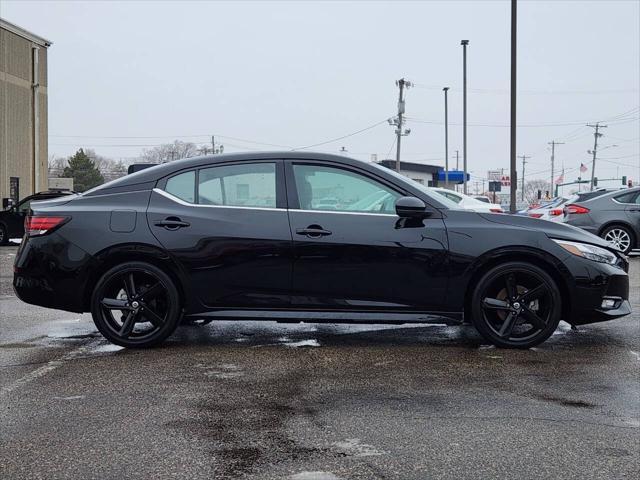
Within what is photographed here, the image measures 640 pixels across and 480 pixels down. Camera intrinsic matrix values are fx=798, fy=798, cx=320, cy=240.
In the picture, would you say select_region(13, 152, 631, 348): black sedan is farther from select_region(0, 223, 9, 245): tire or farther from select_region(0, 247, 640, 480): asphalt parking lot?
select_region(0, 223, 9, 245): tire

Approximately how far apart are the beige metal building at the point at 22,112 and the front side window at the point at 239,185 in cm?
3785

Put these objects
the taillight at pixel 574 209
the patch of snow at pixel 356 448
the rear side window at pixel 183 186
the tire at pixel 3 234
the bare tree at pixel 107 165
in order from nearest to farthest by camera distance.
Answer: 1. the patch of snow at pixel 356 448
2. the rear side window at pixel 183 186
3. the taillight at pixel 574 209
4. the tire at pixel 3 234
5. the bare tree at pixel 107 165

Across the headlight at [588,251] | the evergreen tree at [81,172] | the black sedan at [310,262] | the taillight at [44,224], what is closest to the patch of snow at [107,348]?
the black sedan at [310,262]

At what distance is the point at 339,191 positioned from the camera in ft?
20.2

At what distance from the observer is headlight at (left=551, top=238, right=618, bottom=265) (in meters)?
6.07

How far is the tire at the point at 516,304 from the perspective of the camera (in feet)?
19.7

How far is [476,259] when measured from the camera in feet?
19.7

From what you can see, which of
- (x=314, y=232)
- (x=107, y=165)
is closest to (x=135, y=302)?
(x=314, y=232)

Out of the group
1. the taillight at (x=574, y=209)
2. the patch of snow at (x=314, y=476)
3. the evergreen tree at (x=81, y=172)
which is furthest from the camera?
the evergreen tree at (x=81, y=172)

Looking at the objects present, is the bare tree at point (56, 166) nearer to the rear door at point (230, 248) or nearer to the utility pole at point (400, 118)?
the utility pole at point (400, 118)

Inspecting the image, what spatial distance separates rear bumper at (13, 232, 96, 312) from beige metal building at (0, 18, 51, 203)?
123 feet

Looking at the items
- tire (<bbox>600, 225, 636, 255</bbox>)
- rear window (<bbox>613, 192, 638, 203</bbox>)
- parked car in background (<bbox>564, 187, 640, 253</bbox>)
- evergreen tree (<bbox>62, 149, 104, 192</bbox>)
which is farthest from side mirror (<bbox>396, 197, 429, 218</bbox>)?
evergreen tree (<bbox>62, 149, 104, 192</bbox>)

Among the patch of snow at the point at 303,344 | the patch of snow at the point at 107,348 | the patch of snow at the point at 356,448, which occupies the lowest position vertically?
the patch of snow at the point at 356,448

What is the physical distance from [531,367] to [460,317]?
0.77m
